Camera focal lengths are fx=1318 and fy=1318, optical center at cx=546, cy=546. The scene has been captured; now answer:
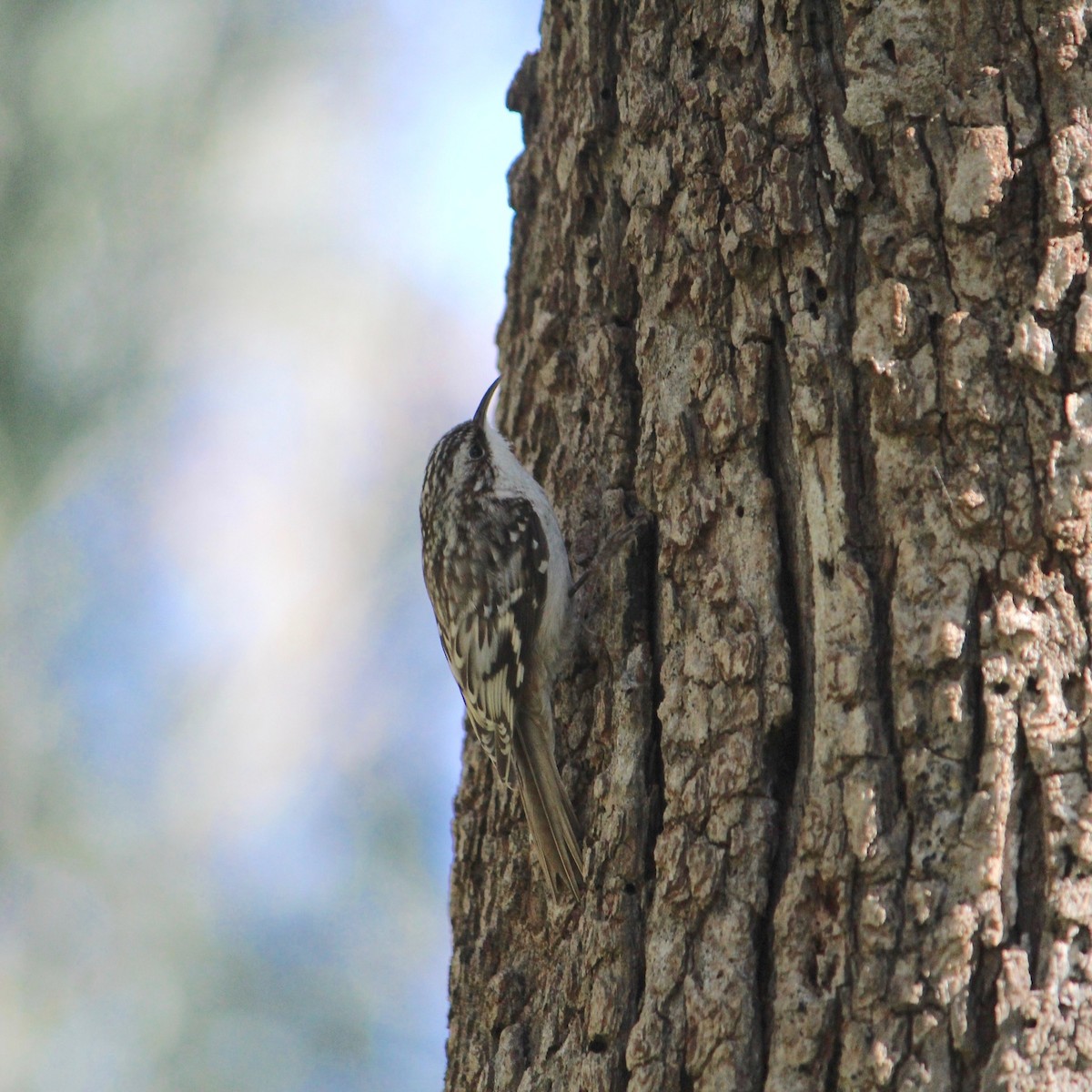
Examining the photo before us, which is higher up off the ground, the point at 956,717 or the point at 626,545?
the point at 626,545

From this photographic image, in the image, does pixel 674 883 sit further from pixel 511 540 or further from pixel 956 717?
pixel 511 540

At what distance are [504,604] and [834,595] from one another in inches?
56.0

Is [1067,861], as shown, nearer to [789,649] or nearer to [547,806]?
[789,649]

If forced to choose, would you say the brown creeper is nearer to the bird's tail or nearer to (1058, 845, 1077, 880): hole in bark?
the bird's tail

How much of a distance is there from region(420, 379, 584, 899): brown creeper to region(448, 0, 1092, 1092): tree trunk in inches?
3.1

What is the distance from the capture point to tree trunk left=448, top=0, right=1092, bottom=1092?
1672 millimetres

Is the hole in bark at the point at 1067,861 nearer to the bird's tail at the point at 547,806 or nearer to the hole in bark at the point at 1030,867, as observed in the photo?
the hole in bark at the point at 1030,867

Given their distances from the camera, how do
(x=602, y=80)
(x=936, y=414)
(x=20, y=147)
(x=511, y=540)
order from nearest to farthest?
(x=936, y=414), (x=602, y=80), (x=511, y=540), (x=20, y=147)

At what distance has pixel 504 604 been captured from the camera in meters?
3.21

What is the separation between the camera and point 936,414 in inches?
74.4

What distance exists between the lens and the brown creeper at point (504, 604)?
8.12 feet

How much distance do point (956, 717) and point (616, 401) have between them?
1017 mm

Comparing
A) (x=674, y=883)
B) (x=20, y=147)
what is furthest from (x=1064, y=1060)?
(x=20, y=147)

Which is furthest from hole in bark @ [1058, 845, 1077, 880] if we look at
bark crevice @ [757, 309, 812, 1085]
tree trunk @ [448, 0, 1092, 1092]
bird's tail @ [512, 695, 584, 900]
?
bird's tail @ [512, 695, 584, 900]
